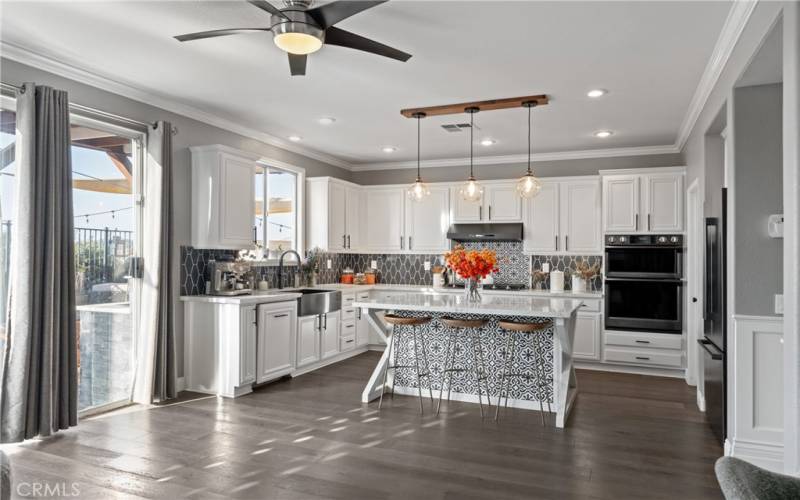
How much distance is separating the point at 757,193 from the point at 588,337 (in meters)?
3.29

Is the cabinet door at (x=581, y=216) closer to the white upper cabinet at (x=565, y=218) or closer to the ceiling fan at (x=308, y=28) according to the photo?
the white upper cabinet at (x=565, y=218)

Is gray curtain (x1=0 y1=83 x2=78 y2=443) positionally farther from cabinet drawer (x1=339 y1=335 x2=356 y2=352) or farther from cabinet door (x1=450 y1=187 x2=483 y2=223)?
cabinet door (x1=450 y1=187 x2=483 y2=223)

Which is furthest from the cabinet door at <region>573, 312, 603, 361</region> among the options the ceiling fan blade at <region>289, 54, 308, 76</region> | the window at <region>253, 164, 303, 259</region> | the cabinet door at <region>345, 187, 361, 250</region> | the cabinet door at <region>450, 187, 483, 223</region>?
the ceiling fan blade at <region>289, 54, 308, 76</region>

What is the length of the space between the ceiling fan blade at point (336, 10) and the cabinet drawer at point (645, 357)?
4.89 meters

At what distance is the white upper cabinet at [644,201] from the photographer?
5.85 m

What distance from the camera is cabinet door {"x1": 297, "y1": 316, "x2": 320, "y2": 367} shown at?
558cm

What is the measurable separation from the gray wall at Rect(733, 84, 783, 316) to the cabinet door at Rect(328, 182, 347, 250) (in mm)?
4709

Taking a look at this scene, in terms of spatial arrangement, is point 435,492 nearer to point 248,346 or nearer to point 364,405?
point 364,405

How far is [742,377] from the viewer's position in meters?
3.13

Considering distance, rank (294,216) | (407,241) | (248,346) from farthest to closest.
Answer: (407,241) < (294,216) < (248,346)

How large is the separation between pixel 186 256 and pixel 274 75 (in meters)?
2.00

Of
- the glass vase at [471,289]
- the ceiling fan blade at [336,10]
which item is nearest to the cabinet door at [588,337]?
the glass vase at [471,289]

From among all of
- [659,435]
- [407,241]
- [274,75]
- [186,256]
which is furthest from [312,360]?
[659,435]

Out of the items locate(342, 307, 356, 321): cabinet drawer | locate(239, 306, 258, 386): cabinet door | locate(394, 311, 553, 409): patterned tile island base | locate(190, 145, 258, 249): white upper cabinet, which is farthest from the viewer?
locate(342, 307, 356, 321): cabinet drawer
